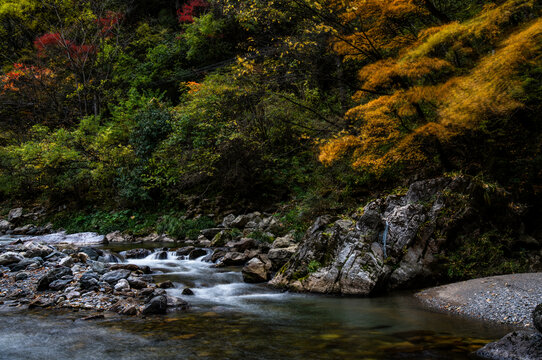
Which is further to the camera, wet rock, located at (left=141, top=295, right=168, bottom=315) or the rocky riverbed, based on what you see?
the rocky riverbed

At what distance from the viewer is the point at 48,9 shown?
25891 millimetres

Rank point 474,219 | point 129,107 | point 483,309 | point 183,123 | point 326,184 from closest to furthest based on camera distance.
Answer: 1. point 483,309
2. point 474,219
3. point 326,184
4. point 183,123
5. point 129,107

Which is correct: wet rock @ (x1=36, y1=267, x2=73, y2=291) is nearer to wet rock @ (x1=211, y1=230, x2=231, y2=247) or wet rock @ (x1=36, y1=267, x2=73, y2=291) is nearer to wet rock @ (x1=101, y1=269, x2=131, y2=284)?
wet rock @ (x1=101, y1=269, x2=131, y2=284)

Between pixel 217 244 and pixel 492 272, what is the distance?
8.87 metres

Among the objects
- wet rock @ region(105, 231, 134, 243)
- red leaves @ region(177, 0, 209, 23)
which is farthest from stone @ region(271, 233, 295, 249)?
red leaves @ region(177, 0, 209, 23)

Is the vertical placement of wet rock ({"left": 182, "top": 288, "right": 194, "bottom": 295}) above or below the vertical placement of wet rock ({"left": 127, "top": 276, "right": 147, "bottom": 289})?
below

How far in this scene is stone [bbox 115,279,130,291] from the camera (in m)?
6.93

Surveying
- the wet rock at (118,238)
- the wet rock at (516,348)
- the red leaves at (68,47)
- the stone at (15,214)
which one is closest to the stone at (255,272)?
the wet rock at (516,348)

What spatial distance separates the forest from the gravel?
Answer: 93.4 inches

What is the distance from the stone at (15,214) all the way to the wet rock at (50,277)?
15962 mm

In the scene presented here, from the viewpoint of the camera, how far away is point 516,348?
367 cm

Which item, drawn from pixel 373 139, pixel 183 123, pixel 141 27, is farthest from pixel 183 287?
pixel 141 27

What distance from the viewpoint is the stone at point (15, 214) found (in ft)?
65.3

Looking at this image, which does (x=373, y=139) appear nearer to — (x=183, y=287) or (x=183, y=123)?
(x=183, y=287)
